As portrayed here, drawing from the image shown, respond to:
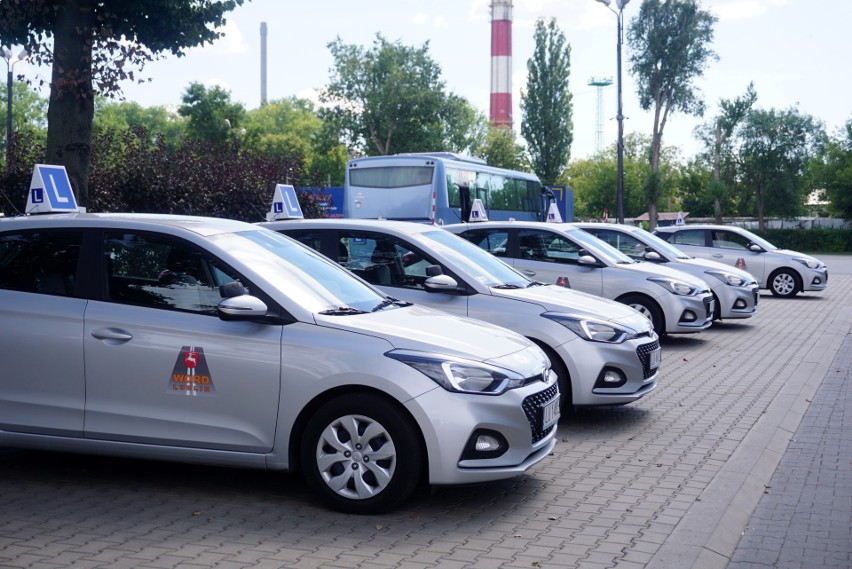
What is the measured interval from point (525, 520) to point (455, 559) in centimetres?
86

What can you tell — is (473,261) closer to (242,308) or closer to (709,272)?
(242,308)

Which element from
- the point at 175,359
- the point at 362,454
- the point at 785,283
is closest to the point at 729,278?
the point at 785,283

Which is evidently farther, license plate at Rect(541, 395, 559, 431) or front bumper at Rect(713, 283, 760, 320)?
front bumper at Rect(713, 283, 760, 320)

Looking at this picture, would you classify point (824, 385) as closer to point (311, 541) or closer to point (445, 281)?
point (445, 281)

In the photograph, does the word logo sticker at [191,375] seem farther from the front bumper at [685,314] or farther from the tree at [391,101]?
the tree at [391,101]

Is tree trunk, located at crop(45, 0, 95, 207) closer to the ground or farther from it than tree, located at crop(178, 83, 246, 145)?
closer to the ground

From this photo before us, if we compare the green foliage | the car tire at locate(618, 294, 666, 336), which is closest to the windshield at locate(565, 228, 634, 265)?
the car tire at locate(618, 294, 666, 336)

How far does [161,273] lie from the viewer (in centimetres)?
653

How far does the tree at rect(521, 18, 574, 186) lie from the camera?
70.7 meters

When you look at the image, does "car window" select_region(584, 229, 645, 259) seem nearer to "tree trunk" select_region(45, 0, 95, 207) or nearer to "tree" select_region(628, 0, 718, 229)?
"tree trunk" select_region(45, 0, 95, 207)

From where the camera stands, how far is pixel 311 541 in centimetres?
555

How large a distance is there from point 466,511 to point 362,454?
2.44 ft

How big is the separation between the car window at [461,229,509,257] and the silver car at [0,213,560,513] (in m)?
6.65

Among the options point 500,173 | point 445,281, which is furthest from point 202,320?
point 500,173
